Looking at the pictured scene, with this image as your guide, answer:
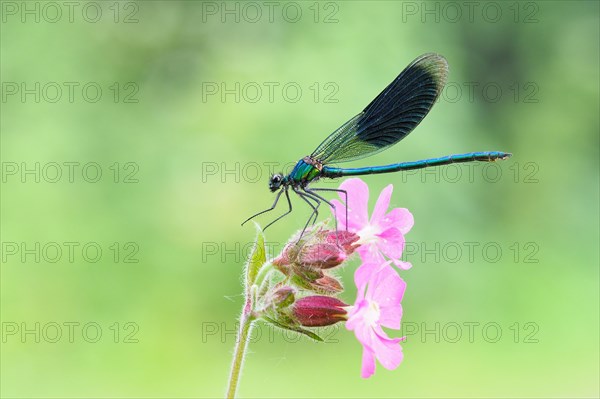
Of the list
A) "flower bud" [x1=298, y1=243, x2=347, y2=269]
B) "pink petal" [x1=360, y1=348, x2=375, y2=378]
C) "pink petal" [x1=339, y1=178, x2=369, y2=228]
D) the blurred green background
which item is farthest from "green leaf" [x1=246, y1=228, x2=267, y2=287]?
the blurred green background

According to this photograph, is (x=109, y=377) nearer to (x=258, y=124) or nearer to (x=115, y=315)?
(x=115, y=315)

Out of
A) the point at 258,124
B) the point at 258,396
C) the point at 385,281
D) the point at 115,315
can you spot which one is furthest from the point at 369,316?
the point at 258,124

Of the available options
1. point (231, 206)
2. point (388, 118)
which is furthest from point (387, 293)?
point (231, 206)

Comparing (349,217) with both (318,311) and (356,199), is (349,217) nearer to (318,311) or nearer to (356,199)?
(356,199)

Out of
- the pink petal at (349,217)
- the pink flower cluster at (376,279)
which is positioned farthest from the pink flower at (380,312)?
the pink petal at (349,217)

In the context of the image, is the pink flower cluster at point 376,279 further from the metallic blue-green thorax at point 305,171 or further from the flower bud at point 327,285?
the metallic blue-green thorax at point 305,171

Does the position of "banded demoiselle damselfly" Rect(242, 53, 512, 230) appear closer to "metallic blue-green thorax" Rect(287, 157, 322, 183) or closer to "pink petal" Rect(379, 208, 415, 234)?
"metallic blue-green thorax" Rect(287, 157, 322, 183)
